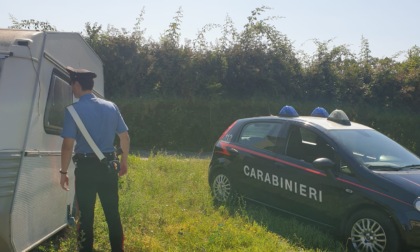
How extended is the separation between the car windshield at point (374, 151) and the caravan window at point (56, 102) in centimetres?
352

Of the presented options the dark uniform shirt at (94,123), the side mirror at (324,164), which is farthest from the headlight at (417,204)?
the dark uniform shirt at (94,123)

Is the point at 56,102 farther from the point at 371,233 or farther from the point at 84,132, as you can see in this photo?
the point at 371,233

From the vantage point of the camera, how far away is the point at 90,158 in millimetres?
4473

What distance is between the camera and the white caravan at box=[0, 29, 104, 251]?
3691mm

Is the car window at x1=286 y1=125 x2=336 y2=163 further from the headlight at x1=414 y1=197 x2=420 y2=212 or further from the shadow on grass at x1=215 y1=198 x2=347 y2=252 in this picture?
the headlight at x1=414 y1=197 x2=420 y2=212

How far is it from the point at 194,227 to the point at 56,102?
95.3 inches

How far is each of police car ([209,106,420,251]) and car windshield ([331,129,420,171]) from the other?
0.5 inches

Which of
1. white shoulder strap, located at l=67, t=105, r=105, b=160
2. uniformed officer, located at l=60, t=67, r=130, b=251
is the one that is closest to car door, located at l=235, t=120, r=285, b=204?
uniformed officer, located at l=60, t=67, r=130, b=251

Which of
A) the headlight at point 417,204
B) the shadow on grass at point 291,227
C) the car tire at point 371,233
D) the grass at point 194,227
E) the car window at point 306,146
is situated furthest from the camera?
the car window at point 306,146

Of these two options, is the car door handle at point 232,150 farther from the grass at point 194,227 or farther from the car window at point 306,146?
the car window at point 306,146

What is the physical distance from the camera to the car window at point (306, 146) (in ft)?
20.1

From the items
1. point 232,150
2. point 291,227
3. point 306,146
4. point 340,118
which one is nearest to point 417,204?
point 291,227

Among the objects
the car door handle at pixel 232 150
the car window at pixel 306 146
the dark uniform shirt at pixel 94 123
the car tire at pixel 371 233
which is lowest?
the car tire at pixel 371 233

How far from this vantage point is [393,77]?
19.0 meters
